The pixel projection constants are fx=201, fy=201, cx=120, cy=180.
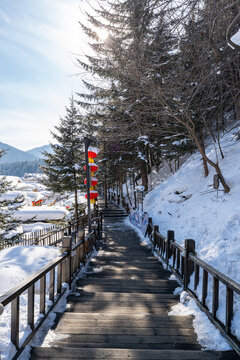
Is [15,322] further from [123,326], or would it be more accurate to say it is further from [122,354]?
[123,326]

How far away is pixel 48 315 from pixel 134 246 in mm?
6453

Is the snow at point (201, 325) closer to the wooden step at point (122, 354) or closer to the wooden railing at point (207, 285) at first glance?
the wooden railing at point (207, 285)

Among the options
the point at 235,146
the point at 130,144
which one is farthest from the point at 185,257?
the point at 130,144

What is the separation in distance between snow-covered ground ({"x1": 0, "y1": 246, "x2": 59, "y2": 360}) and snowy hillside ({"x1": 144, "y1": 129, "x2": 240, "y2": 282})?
3.68 meters

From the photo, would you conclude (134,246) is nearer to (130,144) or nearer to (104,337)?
(104,337)

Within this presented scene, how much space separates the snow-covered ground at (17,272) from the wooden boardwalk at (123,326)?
1.12 ft

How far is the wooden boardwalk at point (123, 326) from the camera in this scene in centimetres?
226

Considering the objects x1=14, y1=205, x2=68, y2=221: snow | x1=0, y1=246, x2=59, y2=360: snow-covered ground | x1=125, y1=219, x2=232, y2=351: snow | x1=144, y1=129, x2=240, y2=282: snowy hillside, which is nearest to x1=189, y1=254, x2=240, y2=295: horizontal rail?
x1=125, y1=219, x2=232, y2=351: snow

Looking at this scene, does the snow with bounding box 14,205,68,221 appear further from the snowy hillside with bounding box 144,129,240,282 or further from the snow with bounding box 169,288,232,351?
the snow with bounding box 169,288,232,351

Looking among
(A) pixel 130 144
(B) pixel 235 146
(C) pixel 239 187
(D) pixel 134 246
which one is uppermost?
(A) pixel 130 144

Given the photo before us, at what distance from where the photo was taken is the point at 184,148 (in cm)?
1238

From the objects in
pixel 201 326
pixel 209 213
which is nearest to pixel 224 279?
pixel 201 326

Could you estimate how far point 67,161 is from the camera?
1730 cm

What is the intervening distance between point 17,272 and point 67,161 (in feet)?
43.9
